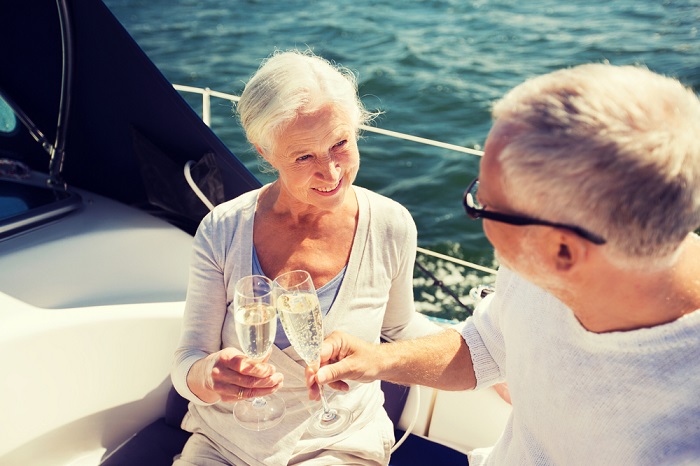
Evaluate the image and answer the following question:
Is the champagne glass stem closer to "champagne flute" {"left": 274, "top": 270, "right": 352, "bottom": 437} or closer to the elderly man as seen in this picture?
"champagne flute" {"left": 274, "top": 270, "right": 352, "bottom": 437}

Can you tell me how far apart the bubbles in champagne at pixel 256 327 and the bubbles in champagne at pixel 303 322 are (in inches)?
1.4

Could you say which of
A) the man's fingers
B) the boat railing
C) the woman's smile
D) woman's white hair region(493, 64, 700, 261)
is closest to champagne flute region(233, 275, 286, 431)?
the man's fingers

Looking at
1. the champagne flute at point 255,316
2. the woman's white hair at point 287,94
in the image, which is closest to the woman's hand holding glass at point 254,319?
the champagne flute at point 255,316

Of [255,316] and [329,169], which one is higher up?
[329,169]

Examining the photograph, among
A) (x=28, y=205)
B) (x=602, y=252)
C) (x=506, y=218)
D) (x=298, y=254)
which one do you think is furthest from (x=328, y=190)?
(x=28, y=205)

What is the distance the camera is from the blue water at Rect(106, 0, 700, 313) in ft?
17.5

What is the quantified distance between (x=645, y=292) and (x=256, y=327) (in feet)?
2.57

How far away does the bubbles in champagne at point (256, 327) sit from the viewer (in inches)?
53.7

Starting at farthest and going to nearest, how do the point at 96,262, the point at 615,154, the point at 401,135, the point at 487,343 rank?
the point at 401,135 → the point at 96,262 → the point at 487,343 → the point at 615,154

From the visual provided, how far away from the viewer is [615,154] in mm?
912

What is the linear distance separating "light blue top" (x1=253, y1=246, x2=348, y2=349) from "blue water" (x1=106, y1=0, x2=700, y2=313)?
256 centimetres

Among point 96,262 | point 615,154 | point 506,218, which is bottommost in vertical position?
point 96,262

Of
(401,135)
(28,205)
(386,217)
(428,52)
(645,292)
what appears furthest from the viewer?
(428,52)

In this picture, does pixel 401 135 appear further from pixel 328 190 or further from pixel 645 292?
pixel 645 292
